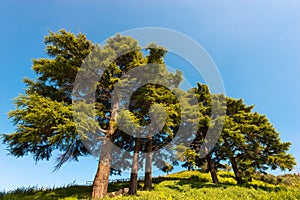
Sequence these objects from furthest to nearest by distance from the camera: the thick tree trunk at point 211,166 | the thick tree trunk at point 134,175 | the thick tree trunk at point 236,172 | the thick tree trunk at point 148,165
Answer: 1. the thick tree trunk at point 236,172
2. the thick tree trunk at point 211,166
3. the thick tree trunk at point 148,165
4. the thick tree trunk at point 134,175

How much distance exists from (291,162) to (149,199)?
14477mm

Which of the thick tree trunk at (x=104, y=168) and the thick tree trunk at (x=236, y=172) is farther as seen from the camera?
the thick tree trunk at (x=236, y=172)

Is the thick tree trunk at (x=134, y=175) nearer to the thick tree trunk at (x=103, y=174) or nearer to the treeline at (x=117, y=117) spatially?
the treeline at (x=117, y=117)

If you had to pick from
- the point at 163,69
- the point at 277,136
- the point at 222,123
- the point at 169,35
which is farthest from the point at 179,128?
the point at 277,136

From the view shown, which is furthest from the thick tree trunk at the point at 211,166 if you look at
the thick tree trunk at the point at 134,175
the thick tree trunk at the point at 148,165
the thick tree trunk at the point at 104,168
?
the thick tree trunk at the point at 104,168

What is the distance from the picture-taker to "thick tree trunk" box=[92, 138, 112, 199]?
1082 cm

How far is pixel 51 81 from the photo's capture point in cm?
1358

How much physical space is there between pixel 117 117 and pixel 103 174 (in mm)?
3436

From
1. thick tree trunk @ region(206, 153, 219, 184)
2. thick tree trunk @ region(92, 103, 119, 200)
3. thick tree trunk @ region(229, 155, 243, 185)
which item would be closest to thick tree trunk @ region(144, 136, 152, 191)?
thick tree trunk @ region(92, 103, 119, 200)

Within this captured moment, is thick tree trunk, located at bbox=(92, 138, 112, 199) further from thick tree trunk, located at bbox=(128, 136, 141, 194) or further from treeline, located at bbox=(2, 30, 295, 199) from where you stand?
thick tree trunk, located at bbox=(128, 136, 141, 194)

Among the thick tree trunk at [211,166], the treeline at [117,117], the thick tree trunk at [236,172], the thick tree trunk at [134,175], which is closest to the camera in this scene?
the treeline at [117,117]

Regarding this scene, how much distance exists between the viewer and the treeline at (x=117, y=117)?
10047mm

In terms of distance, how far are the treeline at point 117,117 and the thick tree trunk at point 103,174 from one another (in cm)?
5

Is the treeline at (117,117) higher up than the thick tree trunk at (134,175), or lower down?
higher up
